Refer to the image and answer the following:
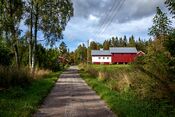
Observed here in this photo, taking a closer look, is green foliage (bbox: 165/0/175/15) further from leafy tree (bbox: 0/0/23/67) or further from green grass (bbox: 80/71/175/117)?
leafy tree (bbox: 0/0/23/67)

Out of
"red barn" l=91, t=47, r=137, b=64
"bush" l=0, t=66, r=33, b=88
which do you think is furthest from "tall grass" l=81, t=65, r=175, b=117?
"red barn" l=91, t=47, r=137, b=64

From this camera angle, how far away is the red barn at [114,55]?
12131 cm

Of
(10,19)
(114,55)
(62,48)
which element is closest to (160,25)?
(10,19)

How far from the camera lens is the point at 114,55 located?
4813 inches

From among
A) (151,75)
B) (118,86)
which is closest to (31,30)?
(118,86)

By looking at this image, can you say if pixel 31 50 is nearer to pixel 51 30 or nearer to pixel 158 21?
pixel 51 30

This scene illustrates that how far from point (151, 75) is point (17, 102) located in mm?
5676

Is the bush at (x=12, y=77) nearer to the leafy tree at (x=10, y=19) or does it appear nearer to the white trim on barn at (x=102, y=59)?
the leafy tree at (x=10, y=19)

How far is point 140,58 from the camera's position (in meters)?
17.5

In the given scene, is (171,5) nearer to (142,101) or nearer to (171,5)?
(171,5)

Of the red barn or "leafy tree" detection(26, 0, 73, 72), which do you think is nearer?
"leafy tree" detection(26, 0, 73, 72)

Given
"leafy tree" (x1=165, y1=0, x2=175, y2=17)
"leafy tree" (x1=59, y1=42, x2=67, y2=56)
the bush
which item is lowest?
A: the bush

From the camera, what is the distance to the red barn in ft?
398

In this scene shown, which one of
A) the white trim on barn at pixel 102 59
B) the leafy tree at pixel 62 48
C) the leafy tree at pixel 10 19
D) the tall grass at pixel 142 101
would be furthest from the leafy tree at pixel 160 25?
the leafy tree at pixel 62 48
